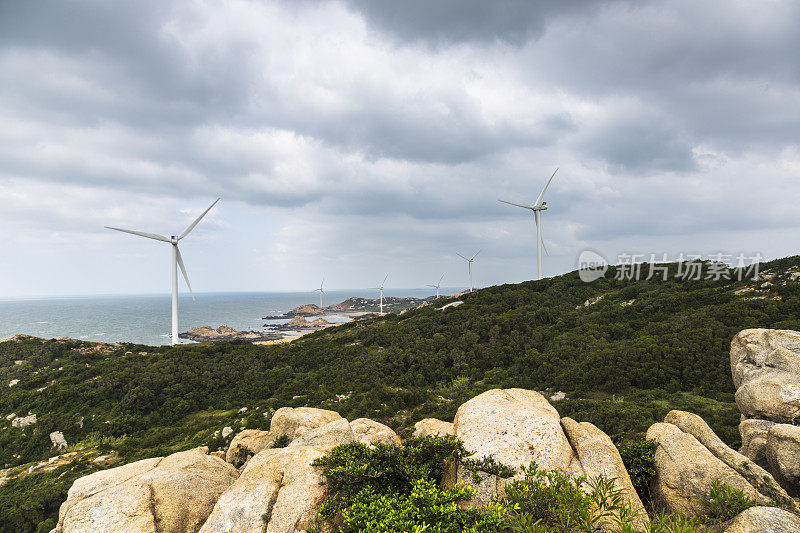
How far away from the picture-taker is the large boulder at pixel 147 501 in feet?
28.0

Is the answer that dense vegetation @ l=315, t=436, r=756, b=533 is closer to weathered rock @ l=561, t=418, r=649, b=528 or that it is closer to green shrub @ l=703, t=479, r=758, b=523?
green shrub @ l=703, t=479, r=758, b=523

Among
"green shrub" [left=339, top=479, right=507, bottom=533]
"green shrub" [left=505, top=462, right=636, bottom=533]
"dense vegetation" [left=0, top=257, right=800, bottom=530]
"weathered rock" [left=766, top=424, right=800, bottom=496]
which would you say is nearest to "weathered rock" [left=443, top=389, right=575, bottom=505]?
"green shrub" [left=505, top=462, right=636, bottom=533]

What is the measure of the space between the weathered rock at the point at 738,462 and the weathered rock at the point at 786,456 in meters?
0.73

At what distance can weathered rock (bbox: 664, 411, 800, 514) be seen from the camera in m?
8.67

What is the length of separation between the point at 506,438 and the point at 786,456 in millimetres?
8218

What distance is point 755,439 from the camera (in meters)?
11.4

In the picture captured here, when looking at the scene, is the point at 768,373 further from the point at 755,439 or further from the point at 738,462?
the point at 738,462

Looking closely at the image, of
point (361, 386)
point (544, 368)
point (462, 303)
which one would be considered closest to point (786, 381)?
point (544, 368)

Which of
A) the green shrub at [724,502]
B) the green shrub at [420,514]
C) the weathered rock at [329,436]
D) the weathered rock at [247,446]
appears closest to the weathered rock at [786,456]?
the green shrub at [724,502]

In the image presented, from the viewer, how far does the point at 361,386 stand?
29.8 metres

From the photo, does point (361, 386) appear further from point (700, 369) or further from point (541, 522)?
point (700, 369)

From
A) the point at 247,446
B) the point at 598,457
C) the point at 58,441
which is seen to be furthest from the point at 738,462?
the point at 58,441

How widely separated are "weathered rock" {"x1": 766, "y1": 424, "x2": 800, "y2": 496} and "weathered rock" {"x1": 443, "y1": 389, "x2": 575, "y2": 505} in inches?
238

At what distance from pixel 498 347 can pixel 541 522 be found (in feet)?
99.9
